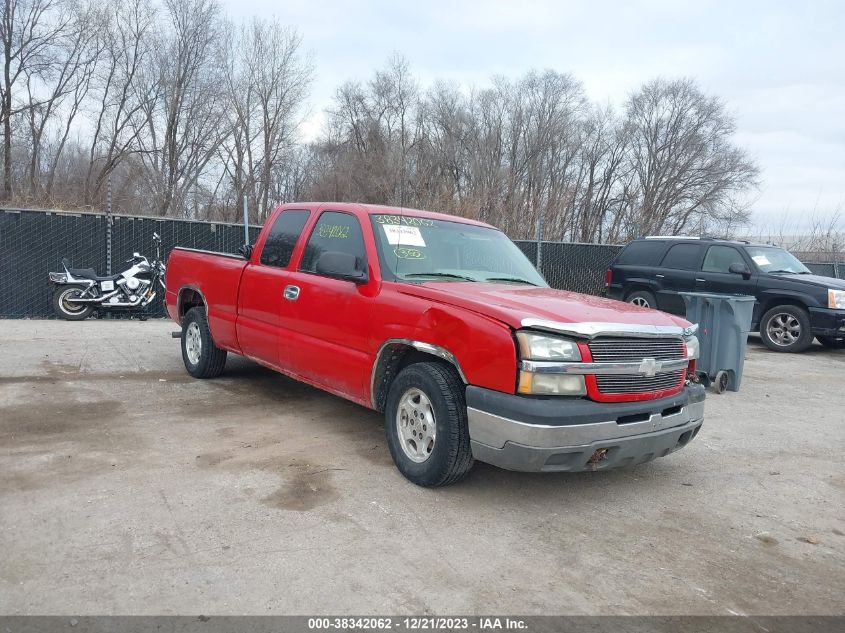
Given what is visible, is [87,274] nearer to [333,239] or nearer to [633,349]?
[333,239]

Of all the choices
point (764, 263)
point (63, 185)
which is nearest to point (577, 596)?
point (764, 263)

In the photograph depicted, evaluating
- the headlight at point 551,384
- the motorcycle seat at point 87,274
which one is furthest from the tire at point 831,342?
the motorcycle seat at point 87,274

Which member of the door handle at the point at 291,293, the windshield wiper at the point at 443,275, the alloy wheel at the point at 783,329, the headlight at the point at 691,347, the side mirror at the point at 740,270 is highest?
the side mirror at the point at 740,270

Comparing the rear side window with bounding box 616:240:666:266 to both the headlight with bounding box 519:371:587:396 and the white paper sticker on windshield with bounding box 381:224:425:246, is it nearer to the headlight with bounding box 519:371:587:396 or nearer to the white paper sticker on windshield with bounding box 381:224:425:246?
the white paper sticker on windshield with bounding box 381:224:425:246

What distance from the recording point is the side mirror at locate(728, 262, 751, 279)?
36.4ft

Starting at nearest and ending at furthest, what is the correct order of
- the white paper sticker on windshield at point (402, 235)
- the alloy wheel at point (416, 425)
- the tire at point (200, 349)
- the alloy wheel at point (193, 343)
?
1. the alloy wheel at point (416, 425)
2. the white paper sticker on windshield at point (402, 235)
3. the tire at point (200, 349)
4. the alloy wheel at point (193, 343)

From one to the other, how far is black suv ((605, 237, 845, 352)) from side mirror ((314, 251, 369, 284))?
7361 mm

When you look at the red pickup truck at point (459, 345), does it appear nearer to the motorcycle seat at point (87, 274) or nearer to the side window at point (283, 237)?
the side window at point (283, 237)

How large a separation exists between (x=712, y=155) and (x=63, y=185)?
3434cm

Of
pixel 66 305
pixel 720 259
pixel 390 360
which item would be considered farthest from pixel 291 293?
pixel 720 259

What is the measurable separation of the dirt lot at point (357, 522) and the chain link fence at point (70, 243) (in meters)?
6.39

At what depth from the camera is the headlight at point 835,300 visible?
10352 mm

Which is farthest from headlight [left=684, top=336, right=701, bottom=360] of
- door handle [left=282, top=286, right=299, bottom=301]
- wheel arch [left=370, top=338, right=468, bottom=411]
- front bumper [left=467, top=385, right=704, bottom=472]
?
door handle [left=282, top=286, right=299, bottom=301]

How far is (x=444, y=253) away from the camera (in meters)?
5.02
